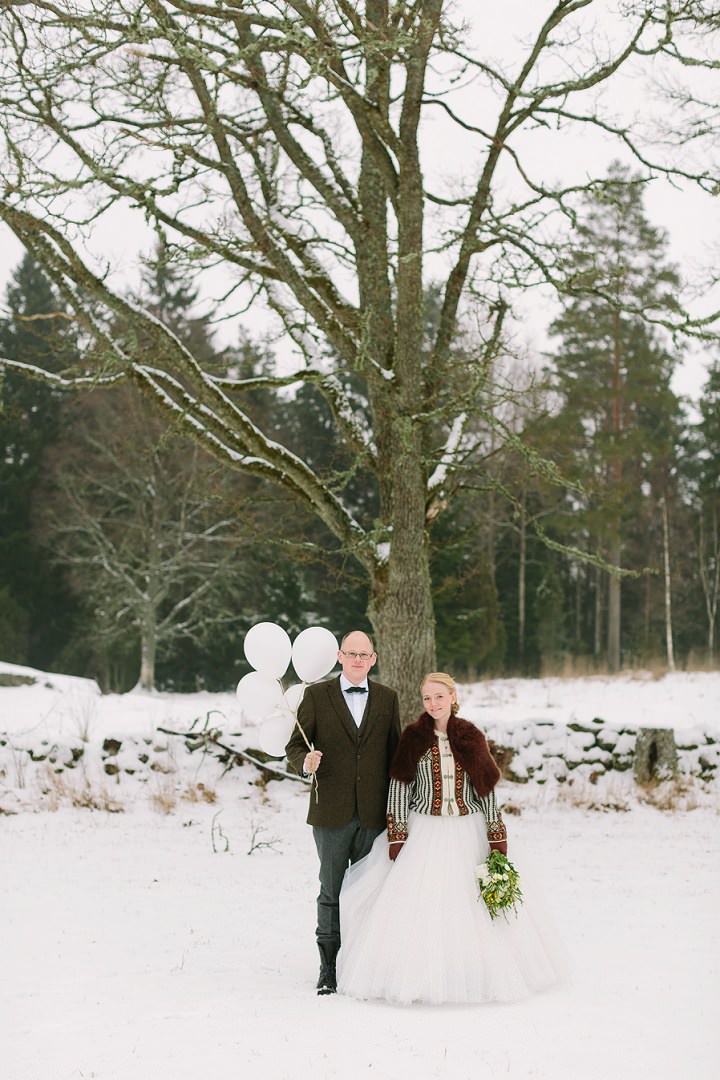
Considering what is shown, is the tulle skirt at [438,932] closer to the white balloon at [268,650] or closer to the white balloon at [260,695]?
the white balloon at [260,695]

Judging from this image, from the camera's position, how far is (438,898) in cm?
477

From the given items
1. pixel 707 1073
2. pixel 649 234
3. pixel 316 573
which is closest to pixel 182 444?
pixel 316 573

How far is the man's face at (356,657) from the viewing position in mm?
5098

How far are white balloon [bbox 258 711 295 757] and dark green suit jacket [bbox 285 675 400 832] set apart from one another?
2.2 inches

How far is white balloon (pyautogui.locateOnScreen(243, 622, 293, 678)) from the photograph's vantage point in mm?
5406

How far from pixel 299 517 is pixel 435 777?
17.1m

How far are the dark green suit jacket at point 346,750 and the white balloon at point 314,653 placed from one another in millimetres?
157

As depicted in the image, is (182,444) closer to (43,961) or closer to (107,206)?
(107,206)

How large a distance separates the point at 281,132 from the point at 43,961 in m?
7.19

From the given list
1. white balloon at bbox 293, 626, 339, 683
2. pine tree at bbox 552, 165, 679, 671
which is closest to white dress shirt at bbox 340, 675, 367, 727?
white balloon at bbox 293, 626, 339, 683

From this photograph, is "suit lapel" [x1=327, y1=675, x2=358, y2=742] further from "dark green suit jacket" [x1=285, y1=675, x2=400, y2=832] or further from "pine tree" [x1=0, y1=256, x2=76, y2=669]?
"pine tree" [x1=0, y1=256, x2=76, y2=669]

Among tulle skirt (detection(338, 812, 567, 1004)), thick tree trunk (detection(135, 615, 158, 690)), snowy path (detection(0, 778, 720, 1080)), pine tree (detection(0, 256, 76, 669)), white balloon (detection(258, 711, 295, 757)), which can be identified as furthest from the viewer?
pine tree (detection(0, 256, 76, 669))

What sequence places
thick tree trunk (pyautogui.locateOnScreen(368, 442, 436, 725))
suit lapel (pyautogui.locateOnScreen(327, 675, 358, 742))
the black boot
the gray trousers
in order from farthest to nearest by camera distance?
thick tree trunk (pyautogui.locateOnScreen(368, 442, 436, 725)) < suit lapel (pyautogui.locateOnScreen(327, 675, 358, 742)) < the gray trousers < the black boot

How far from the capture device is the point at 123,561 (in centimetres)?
2495
